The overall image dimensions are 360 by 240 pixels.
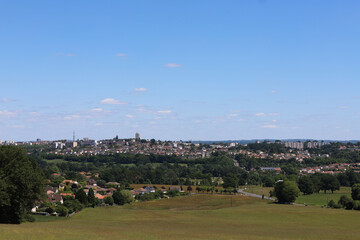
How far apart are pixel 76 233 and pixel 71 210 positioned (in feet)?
127

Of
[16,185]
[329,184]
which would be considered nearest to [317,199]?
[329,184]

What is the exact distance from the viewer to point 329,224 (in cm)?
5462

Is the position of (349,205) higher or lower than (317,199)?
higher

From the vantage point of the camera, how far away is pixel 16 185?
45.5 m

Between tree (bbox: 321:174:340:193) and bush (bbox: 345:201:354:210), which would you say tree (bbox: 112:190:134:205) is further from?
tree (bbox: 321:174:340:193)

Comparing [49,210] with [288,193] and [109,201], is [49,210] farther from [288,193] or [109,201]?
[288,193]

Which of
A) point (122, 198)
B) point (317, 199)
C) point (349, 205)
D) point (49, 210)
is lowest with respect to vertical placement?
point (122, 198)

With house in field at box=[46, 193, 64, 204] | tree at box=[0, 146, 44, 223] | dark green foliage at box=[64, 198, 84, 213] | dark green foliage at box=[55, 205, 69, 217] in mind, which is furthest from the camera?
house in field at box=[46, 193, 64, 204]

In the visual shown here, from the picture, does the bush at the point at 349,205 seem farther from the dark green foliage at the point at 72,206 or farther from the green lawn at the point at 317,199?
the dark green foliage at the point at 72,206

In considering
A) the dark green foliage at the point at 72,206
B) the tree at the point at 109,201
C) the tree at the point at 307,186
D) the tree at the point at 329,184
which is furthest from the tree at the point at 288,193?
the dark green foliage at the point at 72,206

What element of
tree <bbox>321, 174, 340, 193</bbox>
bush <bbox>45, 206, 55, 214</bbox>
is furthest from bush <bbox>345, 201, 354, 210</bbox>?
bush <bbox>45, 206, 55, 214</bbox>

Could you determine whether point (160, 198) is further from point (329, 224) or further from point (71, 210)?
point (329, 224)

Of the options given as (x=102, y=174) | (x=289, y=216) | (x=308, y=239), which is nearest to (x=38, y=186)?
(x=308, y=239)

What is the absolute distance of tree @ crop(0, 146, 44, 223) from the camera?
44.9 m
